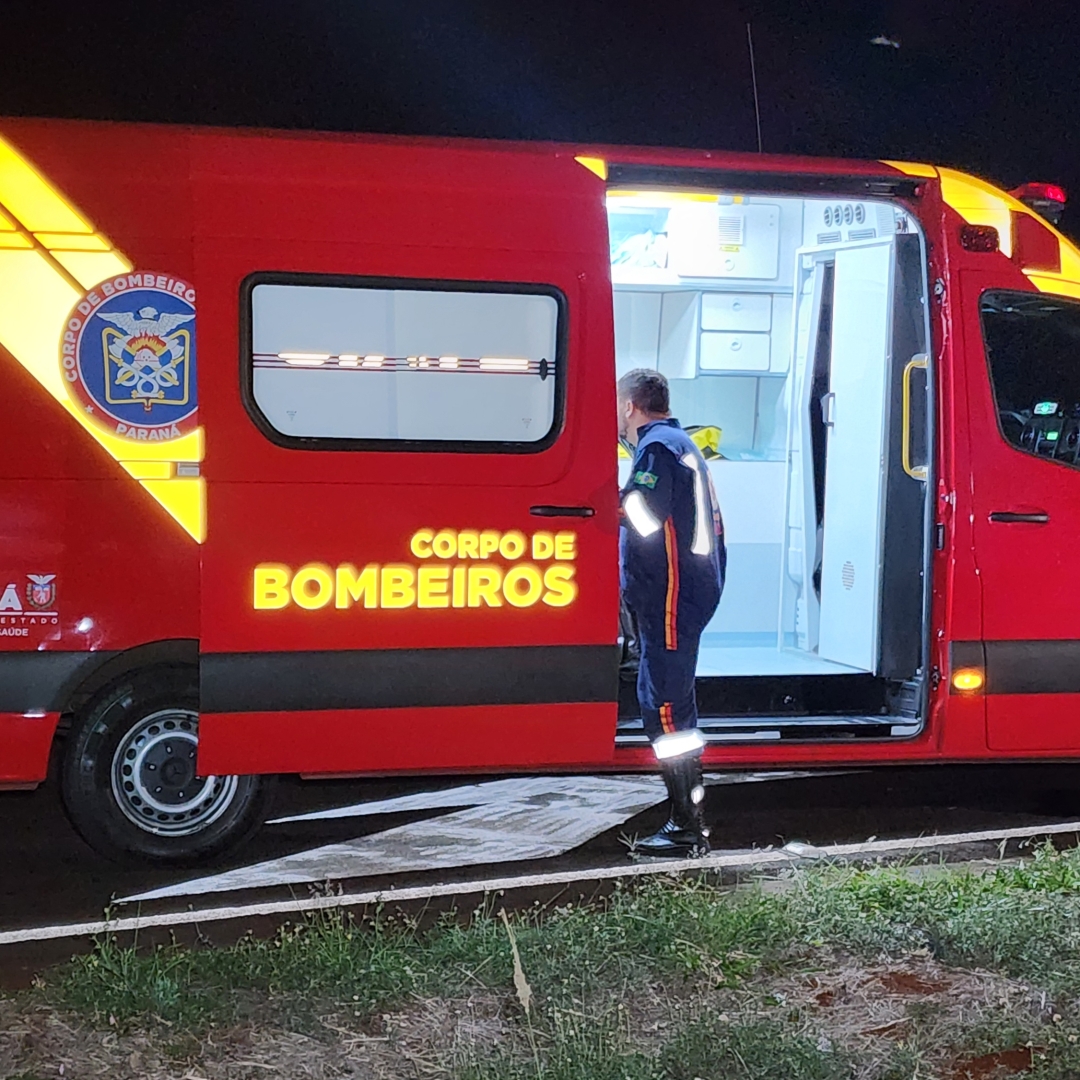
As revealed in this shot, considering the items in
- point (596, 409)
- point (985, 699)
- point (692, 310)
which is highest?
point (692, 310)

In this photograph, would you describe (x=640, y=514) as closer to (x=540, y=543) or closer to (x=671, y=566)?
(x=671, y=566)

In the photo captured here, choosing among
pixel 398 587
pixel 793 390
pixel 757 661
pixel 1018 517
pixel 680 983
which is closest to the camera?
pixel 680 983

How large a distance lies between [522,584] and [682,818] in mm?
1143

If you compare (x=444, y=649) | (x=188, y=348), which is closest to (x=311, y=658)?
(x=444, y=649)

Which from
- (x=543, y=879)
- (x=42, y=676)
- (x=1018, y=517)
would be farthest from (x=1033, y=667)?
(x=42, y=676)

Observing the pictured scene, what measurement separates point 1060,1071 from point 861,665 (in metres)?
3.26

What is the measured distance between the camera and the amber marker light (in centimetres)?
586

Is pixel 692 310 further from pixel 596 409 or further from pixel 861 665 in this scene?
pixel 596 409

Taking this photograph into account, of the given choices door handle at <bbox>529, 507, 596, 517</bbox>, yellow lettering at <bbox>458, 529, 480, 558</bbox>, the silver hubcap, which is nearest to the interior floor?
door handle at <bbox>529, 507, 596, 517</bbox>

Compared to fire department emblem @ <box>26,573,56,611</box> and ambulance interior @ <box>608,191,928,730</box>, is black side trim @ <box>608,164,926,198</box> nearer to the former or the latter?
ambulance interior @ <box>608,191,928,730</box>

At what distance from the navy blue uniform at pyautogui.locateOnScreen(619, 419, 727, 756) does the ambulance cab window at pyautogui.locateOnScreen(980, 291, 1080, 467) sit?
133cm

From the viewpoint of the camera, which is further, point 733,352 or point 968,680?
point 733,352

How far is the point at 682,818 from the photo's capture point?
223 inches

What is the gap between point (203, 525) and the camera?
5086 mm
